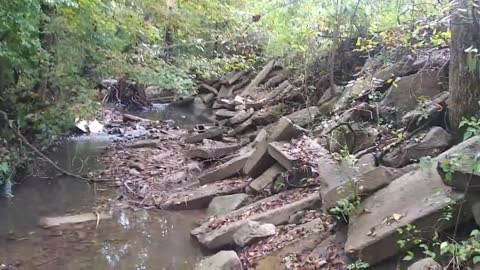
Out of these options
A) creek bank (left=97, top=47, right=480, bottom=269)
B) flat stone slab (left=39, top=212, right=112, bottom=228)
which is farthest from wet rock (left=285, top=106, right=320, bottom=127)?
flat stone slab (left=39, top=212, right=112, bottom=228)

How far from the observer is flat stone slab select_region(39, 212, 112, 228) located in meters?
6.93

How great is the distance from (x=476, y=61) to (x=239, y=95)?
13.1 meters

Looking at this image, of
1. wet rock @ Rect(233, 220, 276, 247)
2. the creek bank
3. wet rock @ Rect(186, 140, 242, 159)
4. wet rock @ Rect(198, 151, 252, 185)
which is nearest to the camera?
the creek bank

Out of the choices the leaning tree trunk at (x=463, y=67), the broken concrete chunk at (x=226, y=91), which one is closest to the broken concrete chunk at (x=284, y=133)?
the leaning tree trunk at (x=463, y=67)

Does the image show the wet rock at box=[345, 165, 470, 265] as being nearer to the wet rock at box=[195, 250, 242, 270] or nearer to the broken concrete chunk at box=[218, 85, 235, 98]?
the wet rock at box=[195, 250, 242, 270]

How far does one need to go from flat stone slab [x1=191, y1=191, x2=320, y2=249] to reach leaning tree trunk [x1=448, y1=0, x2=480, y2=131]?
6.39 feet

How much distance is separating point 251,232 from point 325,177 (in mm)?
1063

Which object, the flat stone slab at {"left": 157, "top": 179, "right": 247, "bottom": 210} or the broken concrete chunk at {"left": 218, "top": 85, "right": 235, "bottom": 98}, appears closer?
the flat stone slab at {"left": 157, "top": 179, "right": 247, "bottom": 210}

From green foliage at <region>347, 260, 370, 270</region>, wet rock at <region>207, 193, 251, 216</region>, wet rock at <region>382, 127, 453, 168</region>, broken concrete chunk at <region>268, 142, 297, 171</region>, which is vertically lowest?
wet rock at <region>207, 193, 251, 216</region>

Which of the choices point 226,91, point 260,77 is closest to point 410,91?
point 260,77

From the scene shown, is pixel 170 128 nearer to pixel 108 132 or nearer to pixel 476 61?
pixel 108 132

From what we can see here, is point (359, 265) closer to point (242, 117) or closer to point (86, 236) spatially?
point (86, 236)

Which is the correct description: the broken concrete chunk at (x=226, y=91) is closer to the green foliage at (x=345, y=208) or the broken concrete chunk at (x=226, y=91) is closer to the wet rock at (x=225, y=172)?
the wet rock at (x=225, y=172)

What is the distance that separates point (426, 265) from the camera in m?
3.43
